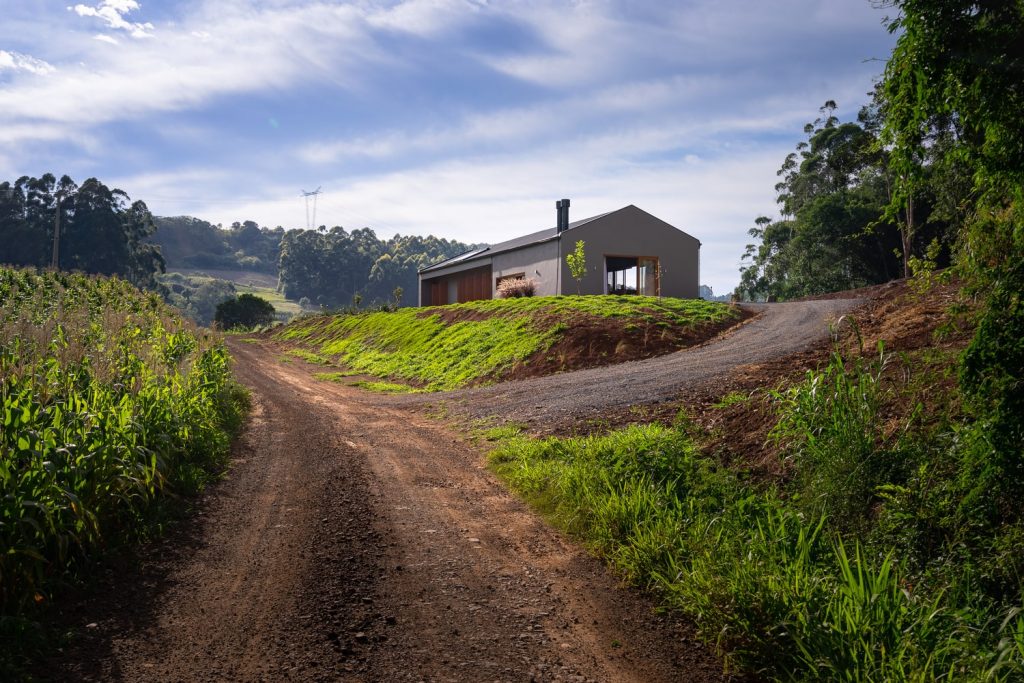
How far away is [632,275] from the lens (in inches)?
1293

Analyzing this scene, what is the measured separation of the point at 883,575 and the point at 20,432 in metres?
5.60

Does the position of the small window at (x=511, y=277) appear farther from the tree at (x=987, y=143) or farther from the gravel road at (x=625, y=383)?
the tree at (x=987, y=143)

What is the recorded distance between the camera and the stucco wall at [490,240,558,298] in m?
30.4

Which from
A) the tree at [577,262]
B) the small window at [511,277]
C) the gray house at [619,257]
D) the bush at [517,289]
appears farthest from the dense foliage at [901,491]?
the small window at [511,277]

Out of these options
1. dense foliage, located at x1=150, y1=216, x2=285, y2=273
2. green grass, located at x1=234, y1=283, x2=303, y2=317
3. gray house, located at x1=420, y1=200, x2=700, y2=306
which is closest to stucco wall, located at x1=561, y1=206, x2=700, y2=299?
gray house, located at x1=420, y1=200, x2=700, y2=306

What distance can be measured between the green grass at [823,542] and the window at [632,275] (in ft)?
80.6

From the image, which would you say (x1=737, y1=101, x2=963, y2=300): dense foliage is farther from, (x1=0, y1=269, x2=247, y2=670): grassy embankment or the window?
(x1=0, y1=269, x2=247, y2=670): grassy embankment

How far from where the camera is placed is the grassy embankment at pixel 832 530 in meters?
3.31

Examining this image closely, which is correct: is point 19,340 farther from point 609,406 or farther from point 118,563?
point 609,406

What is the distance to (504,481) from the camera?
23.9 feet

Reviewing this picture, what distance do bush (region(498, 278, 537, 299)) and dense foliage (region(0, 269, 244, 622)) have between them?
71.1 feet

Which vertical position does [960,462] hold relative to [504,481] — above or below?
above

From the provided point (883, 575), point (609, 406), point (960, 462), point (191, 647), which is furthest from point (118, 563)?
→ point (609, 406)

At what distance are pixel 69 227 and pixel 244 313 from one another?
2562 centimetres
